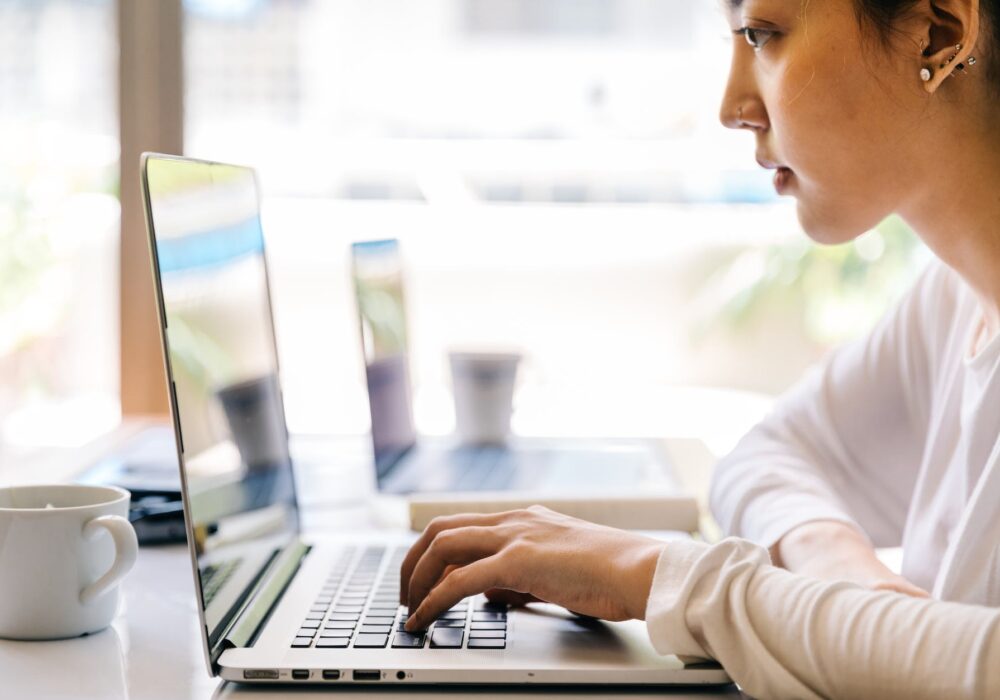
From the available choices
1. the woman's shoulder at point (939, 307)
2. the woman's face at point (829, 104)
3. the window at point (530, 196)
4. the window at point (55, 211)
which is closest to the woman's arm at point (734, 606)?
the woman's face at point (829, 104)

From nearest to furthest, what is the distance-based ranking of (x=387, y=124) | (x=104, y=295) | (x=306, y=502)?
(x=306, y=502), (x=104, y=295), (x=387, y=124)

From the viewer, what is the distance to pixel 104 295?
2.20 m

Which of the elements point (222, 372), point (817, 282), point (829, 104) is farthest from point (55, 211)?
point (817, 282)

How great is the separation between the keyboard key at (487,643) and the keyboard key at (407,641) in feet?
0.10

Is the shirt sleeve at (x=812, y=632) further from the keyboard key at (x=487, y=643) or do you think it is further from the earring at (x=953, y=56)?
the earring at (x=953, y=56)

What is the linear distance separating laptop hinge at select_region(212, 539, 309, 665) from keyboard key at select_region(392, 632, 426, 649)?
9cm

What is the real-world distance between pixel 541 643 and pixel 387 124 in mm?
2627

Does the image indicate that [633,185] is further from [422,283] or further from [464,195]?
[422,283]

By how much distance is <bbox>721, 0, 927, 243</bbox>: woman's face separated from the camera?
34.5 inches

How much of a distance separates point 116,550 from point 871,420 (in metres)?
0.75

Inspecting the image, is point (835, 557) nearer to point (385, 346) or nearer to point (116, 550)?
point (116, 550)

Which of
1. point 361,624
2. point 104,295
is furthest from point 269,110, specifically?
point 361,624

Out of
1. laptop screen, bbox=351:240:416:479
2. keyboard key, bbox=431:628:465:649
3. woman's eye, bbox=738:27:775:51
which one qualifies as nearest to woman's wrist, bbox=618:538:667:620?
keyboard key, bbox=431:628:465:649

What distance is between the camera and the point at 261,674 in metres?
0.65
